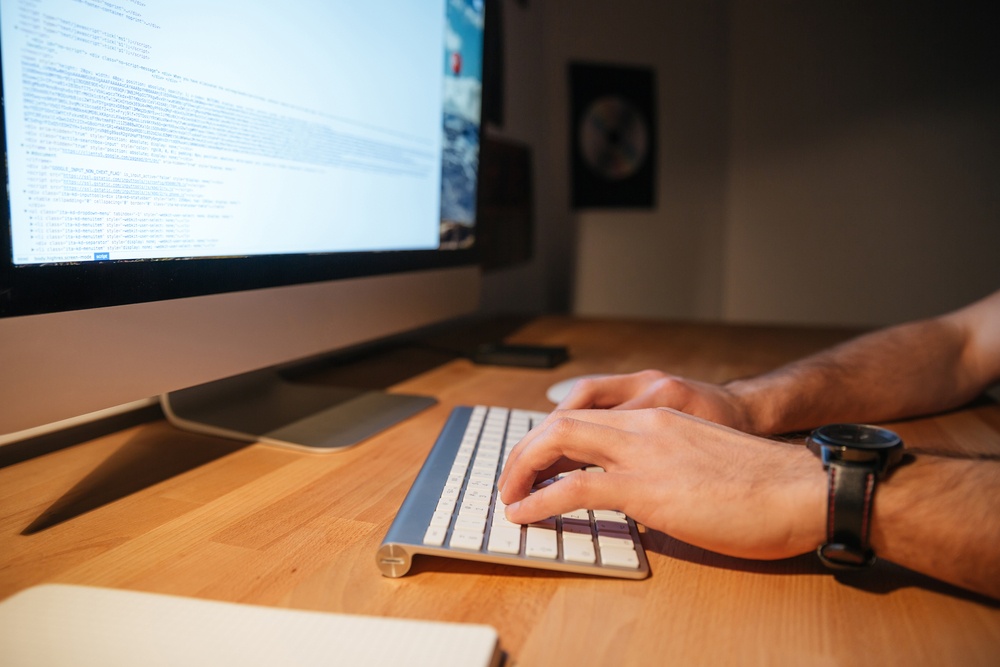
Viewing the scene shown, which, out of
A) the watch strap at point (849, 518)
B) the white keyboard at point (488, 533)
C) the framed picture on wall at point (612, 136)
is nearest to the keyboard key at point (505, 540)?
the white keyboard at point (488, 533)

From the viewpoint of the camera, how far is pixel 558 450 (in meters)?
0.42

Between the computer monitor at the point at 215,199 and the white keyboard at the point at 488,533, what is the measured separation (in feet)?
0.62

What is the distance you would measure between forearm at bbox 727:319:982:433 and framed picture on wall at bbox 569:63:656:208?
1.72 m

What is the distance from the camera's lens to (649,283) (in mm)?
2602

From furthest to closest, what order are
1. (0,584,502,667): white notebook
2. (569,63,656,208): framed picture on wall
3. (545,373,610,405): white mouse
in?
(569,63,656,208): framed picture on wall < (545,373,610,405): white mouse < (0,584,502,667): white notebook

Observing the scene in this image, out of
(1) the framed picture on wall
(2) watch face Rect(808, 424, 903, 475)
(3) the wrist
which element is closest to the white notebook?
(2) watch face Rect(808, 424, 903, 475)

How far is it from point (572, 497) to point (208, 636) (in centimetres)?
21

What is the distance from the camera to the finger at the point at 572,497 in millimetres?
393

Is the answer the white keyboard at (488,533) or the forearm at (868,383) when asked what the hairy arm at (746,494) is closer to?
the white keyboard at (488,533)

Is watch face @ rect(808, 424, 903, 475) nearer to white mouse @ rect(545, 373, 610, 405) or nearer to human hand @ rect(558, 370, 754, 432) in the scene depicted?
human hand @ rect(558, 370, 754, 432)

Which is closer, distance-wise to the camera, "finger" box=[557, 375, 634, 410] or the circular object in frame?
"finger" box=[557, 375, 634, 410]

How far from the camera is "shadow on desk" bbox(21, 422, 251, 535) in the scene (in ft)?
1.52

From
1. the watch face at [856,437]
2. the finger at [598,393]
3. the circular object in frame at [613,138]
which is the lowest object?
the finger at [598,393]

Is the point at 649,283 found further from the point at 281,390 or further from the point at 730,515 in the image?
the point at 730,515
